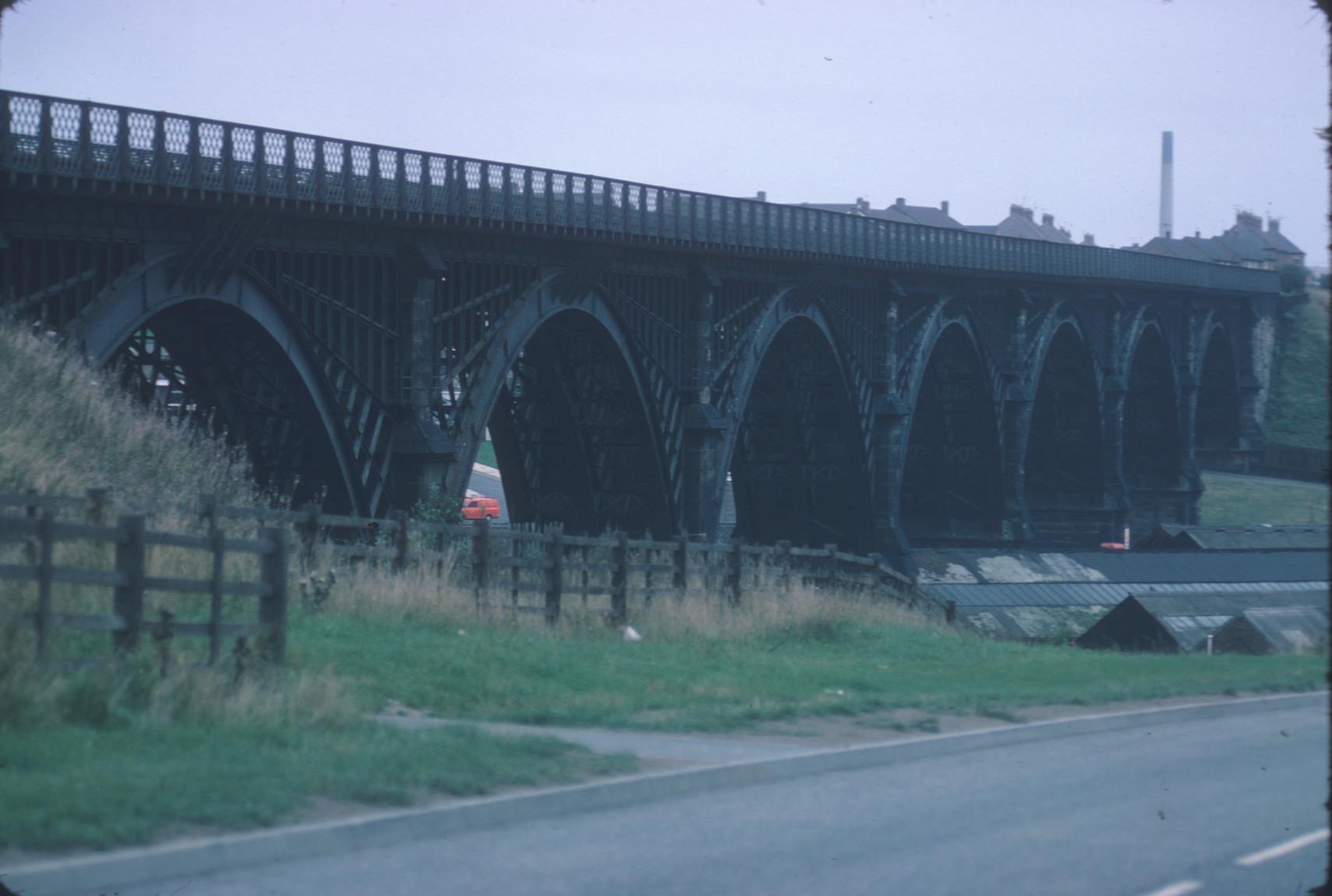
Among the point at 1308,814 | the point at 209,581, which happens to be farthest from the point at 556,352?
the point at 1308,814

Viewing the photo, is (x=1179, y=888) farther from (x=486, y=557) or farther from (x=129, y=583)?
(x=486, y=557)

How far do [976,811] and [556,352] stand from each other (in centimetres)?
3492

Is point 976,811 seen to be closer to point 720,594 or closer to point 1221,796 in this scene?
point 1221,796

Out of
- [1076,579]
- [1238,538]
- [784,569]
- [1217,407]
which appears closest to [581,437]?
[1076,579]

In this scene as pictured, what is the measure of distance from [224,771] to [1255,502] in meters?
80.7

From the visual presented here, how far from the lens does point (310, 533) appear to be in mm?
18578

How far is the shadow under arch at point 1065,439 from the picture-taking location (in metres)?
78.0

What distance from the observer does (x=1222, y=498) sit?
86312 mm

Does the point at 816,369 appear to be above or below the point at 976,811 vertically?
above

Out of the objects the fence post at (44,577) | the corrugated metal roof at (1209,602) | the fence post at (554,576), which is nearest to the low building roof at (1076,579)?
the corrugated metal roof at (1209,602)

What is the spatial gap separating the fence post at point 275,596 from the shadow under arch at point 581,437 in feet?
94.9

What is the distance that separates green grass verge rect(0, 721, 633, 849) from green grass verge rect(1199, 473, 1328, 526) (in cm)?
5078

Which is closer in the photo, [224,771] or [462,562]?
[224,771]

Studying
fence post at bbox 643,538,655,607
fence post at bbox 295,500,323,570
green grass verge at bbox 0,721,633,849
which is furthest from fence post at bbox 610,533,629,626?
green grass verge at bbox 0,721,633,849
